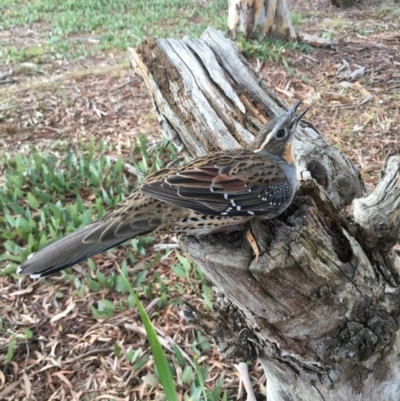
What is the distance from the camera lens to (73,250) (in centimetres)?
246

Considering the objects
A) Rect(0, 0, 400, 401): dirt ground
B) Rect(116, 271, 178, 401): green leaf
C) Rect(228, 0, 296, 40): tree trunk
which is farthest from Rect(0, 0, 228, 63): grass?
Rect(116, 271, 178, 401): green leaf

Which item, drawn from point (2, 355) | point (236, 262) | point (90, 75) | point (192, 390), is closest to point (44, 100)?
point (90, 75)

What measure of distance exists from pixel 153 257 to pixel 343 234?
7.36 ft

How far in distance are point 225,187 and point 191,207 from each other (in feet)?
0.68

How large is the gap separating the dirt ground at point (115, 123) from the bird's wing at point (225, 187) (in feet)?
4.86

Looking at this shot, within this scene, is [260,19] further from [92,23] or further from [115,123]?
[92,23]

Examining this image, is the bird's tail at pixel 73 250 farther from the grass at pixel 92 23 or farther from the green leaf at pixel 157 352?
the grass at pixel 92 23

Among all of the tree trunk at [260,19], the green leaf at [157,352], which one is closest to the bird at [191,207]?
the green leaf at [157,352]

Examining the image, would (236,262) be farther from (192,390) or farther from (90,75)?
(90,75)

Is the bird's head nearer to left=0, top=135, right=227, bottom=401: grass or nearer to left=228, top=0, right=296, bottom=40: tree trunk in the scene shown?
left=0, top=135, right=227, bottom=401: grass

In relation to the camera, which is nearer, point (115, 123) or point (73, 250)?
point (73, 250)

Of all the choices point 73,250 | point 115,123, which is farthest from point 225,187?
point 115,123

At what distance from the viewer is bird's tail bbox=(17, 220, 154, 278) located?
2.45m

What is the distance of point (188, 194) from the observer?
8.05 ft
